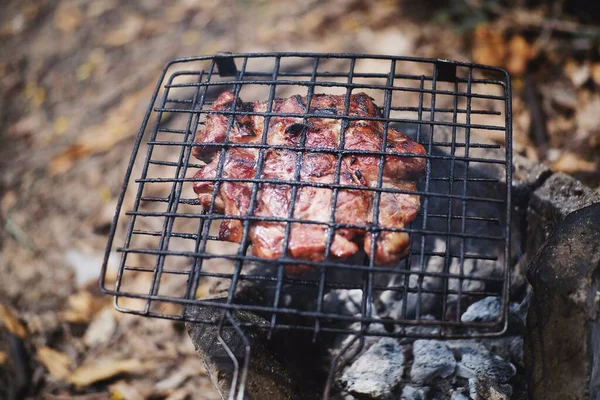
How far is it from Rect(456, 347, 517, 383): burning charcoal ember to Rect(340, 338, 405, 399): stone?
371mm

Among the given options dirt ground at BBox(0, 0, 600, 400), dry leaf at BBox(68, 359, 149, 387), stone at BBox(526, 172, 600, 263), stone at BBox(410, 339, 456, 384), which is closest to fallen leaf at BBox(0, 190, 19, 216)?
dirt ground at BBox(0, 0, 600, 400)

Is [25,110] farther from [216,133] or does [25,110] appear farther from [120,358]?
[216,133]

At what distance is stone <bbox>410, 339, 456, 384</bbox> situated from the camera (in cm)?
290

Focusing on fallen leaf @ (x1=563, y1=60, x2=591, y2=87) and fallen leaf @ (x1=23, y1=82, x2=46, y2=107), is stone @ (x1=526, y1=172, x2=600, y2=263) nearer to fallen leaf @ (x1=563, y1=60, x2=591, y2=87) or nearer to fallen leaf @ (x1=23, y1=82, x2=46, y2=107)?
fallen leaf @ (x1=563, y1=60, x2=591, y2=87)

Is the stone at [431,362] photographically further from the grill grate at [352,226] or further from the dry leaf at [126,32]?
the dry leaf at [126,32]

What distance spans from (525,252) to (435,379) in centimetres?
112

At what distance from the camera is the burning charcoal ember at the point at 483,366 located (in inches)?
110

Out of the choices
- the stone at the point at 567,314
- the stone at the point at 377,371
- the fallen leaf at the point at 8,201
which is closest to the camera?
the stone at the point at 567,314

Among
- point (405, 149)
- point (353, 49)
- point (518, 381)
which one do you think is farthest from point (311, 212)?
point (353, 49)

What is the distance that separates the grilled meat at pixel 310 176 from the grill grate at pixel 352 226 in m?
0.05

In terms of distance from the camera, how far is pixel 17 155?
19.3 ft

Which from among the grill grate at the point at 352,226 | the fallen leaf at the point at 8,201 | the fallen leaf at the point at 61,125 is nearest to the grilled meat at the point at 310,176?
the grill grate at the point at 352,226

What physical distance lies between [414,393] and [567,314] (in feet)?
3.50

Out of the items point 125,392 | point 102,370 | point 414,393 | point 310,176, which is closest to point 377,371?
point 414,393
